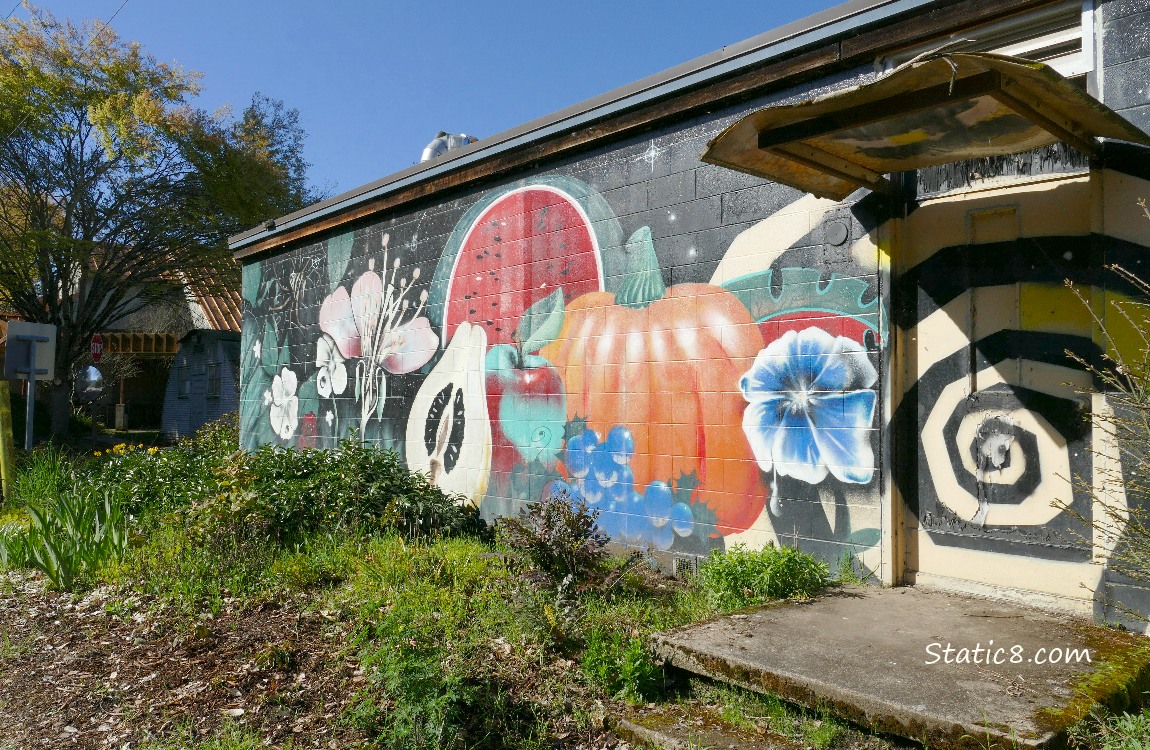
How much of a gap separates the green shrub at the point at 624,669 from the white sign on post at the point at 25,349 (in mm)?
10101

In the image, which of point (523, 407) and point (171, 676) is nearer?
point (171, 676)

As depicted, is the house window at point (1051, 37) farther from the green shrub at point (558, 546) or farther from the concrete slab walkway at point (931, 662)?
the green shrub at point (558, 546)

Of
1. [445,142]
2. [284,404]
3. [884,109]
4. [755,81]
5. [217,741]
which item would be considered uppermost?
[445,142]

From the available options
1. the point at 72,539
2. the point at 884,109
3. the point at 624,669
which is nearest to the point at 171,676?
the point at 624,669

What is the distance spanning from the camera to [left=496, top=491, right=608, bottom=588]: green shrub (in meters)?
4.87

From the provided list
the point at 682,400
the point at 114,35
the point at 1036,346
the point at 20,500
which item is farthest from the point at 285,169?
the point at 1036,346

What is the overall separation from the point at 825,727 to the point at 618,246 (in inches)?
165

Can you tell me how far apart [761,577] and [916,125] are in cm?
257

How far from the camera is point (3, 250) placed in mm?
19641

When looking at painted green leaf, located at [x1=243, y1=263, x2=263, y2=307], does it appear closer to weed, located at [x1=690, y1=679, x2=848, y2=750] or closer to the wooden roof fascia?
the wooden roof fascia

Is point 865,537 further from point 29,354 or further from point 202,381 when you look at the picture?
point 202,381

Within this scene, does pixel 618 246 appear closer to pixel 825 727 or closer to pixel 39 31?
pixel 825 727

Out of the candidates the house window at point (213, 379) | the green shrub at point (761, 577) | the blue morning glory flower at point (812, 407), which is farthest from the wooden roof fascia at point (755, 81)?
the house window at point (213, 379)

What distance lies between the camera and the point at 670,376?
6.02m
